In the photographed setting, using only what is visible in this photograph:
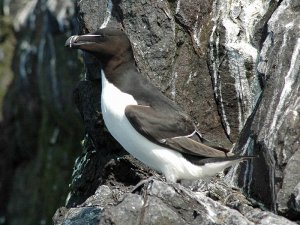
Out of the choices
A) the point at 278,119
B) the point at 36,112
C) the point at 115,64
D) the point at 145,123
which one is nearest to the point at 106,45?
the point at 115,64

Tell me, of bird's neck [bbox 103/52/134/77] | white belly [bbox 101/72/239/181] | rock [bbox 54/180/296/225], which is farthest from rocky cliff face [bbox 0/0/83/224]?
rock [bbox 54/180/296/225]

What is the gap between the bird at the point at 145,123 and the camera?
843 cm

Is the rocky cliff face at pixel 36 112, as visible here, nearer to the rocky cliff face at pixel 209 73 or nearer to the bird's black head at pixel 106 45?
the rocky cliff face at pixel 209 73

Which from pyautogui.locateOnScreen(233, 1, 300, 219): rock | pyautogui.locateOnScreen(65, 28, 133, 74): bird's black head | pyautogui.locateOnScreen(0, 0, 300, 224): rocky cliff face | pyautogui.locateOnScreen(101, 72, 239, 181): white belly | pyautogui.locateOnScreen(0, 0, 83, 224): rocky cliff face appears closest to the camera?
pyautogui.locateOnScreen(0, 0, 300, 224): rocky cliff face

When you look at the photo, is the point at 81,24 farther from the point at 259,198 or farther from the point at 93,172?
the point at 259,198

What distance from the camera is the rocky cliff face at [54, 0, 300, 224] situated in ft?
30.0

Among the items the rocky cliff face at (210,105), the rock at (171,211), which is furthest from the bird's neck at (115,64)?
the rock at (171,211)

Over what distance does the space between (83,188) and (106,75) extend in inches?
81.9

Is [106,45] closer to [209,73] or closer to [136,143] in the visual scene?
[136,143]

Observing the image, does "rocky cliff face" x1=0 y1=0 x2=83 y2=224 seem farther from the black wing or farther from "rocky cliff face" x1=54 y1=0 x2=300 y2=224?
the black wing

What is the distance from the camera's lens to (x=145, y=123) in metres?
8.45

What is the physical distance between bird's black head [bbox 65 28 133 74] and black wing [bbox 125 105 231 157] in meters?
0.52

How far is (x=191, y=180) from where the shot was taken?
30.1 ft

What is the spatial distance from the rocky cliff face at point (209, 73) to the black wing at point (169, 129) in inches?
20.7
